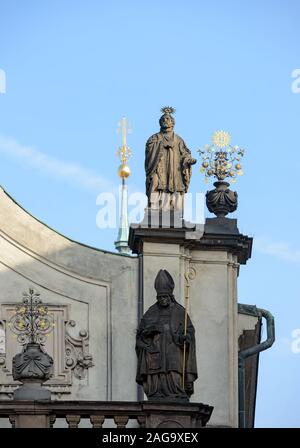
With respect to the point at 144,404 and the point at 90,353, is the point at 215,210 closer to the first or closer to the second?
the point at 90,353

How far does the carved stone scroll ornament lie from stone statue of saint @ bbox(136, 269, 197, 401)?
5687 mm

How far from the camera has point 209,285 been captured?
36.4 metres

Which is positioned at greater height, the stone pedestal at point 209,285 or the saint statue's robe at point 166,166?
the saint statue's robe at point 166,166

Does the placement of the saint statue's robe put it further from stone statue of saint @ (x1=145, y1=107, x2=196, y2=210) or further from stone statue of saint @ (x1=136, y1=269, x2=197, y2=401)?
stone statue of saint @ (x1=136, y1=269, x2=197, y2=401)

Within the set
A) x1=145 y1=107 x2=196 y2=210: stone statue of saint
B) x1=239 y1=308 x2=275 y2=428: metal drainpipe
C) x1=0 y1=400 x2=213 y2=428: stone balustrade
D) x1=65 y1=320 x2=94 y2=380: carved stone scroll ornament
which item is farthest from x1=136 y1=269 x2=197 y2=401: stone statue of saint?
x1=239 y1=308 x2=275 y2=428: metal drainpipe

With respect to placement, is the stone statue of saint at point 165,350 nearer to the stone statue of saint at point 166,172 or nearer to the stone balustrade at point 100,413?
the stone balustrade at point 100,413

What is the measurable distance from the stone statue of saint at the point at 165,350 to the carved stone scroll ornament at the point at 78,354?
569 centimetres

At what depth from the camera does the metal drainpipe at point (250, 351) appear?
3719 cm

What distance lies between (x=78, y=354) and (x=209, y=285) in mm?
2712

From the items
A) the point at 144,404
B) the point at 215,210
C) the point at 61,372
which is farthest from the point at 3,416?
the point at 215,210

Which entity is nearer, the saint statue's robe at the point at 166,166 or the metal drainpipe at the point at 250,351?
the saint statue's robe at the point at 166,166

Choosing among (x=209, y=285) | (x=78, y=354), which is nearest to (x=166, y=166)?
(x=209, y=285)

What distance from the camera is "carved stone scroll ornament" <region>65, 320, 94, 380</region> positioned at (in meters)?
35.2

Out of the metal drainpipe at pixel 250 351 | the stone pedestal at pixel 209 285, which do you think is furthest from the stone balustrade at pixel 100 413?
the metal drainpipe at pixel 250 351
